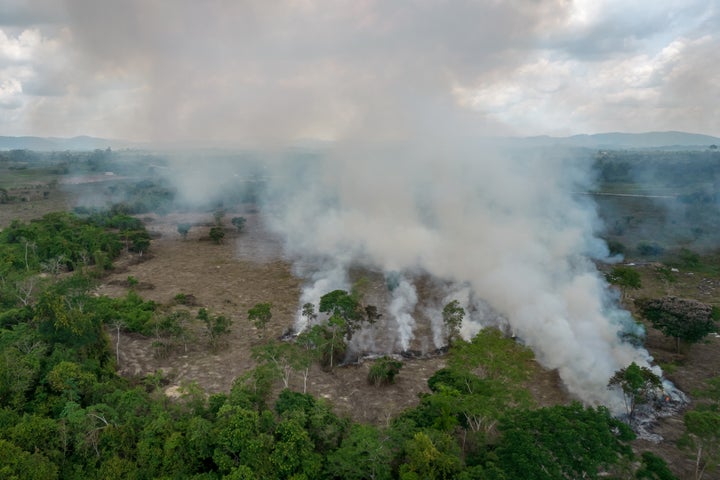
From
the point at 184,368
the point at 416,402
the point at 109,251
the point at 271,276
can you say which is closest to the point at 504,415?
the point at 416,402

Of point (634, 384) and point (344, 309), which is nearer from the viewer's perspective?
point (634, 384)

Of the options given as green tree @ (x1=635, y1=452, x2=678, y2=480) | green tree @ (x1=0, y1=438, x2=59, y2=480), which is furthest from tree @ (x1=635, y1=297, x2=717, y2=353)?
green tree @ (x1=0, y1=438, x2=59, y2=480)

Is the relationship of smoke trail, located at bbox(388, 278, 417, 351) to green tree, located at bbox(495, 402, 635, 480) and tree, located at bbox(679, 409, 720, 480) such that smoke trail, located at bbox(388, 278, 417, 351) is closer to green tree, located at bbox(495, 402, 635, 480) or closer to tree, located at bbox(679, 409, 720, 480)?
green tree, located at bbox(495, 402, 635, 480)

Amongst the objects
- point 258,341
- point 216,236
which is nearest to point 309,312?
point 258,341

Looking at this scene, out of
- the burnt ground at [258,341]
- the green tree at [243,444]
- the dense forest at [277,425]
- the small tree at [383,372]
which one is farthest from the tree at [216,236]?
the green tree at [243,444]

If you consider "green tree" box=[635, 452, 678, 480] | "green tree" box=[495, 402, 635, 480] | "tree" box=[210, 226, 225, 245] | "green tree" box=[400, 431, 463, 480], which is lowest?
"green tree" box=[400, 431, 463, 480]

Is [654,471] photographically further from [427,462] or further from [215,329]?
[215,329]
